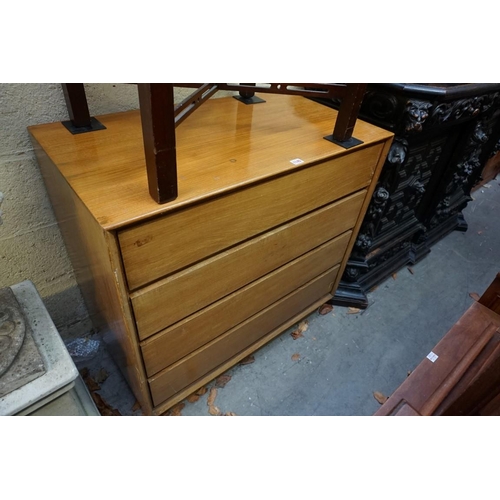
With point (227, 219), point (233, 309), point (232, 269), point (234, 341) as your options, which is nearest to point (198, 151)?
point (227, 219)

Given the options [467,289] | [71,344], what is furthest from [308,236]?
[467,289]

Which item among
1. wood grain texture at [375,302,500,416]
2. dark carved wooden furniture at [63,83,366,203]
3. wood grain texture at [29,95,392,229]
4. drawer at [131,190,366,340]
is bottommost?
wood grain texture at [375,302,500,416]

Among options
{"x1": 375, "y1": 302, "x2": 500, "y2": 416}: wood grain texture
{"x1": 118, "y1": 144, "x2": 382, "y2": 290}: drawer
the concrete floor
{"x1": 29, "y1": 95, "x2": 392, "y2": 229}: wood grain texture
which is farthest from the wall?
{"x1": 375, "y1": 302, "x2": 500, "y2": 416}: wood grain texture

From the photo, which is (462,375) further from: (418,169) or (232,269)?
(418,169)

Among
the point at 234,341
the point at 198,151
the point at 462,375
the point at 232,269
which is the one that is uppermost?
the point at 198,151

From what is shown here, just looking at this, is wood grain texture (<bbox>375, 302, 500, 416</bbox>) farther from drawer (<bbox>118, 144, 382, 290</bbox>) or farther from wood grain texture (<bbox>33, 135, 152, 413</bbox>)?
wood grain texture (<bbox>33, 135, 152, 413</bbox>)

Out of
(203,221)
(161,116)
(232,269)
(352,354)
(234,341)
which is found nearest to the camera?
(161,116)

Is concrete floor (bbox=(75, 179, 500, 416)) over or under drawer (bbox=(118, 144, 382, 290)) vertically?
under

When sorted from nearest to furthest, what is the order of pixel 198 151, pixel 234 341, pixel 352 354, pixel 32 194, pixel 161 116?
pixel 161 116 → pixel 198 151 → pixel 32 194 → pixel 234 341 → pixel 352 354

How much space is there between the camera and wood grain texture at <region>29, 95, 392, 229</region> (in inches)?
33.7

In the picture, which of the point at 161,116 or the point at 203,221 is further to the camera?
the point at 203,221

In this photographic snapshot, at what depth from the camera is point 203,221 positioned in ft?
3.14

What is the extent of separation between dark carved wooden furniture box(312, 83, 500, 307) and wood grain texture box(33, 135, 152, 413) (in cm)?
131

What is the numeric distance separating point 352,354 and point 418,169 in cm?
117
